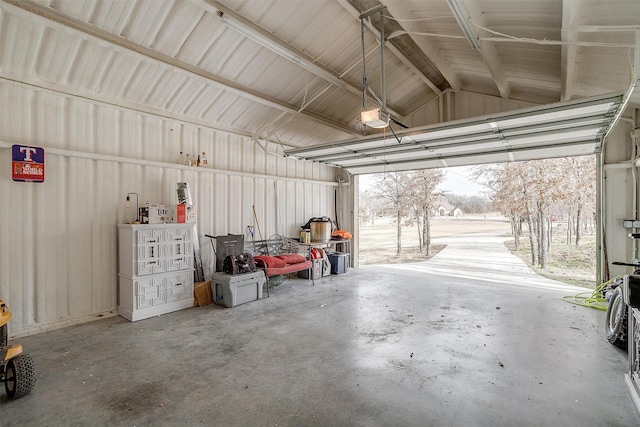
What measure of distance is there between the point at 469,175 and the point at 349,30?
28.7 ft

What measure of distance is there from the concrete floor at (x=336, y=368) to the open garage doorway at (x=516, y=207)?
5430mm

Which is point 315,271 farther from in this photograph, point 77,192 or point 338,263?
point 77,192

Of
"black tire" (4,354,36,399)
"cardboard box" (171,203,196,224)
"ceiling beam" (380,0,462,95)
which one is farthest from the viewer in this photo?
"cardboard box" (171,203,196,224)

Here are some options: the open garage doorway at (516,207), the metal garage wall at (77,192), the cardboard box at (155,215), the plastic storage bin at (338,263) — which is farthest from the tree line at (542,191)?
the cardboard box at (155,215)

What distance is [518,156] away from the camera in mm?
6543

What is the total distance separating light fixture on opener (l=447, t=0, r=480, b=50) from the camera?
3.01 metres

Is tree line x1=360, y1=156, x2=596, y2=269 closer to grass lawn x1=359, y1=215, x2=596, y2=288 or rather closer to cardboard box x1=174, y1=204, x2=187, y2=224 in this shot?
grass lawn x1=359, y1=215, x2=596, y2=288

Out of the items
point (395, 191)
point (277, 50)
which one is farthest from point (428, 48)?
point (395, 191)

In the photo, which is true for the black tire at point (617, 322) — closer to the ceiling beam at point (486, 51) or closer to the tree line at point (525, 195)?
the ceiling beam at point (486, 51)

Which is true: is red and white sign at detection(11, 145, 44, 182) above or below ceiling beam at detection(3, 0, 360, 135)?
below

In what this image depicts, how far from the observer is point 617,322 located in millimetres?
3566

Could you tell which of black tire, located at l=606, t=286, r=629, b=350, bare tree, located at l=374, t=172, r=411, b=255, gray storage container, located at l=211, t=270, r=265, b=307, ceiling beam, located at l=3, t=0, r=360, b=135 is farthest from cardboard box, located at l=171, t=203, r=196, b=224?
bare tree, located at l=374, t=172, r=411, b=255

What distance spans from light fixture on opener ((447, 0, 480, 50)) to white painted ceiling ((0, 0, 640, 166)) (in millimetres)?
77

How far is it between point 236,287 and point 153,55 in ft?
12.4
